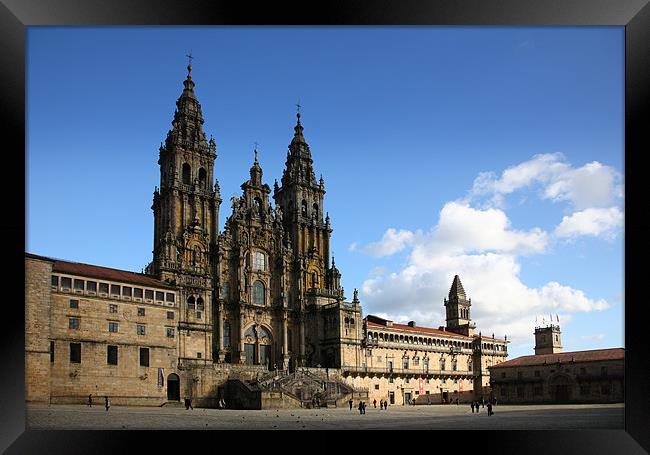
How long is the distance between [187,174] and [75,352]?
68.6 ft

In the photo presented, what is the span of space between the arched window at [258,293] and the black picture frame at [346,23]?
38.3 metres

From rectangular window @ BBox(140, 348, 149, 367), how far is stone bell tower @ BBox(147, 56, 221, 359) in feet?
15.3

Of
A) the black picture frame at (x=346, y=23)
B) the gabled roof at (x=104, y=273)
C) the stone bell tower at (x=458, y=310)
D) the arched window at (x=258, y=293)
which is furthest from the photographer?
the stone bell tower at (x=458, y=310)

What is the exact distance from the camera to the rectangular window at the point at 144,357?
44281 millimetres

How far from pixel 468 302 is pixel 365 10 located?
68571mm

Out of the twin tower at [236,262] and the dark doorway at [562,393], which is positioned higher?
the twin tower at [236,262]

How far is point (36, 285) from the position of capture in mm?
35469

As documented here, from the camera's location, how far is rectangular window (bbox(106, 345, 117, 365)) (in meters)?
42.2

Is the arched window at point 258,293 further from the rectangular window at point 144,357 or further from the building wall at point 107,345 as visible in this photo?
the rectangular window at point 144,357

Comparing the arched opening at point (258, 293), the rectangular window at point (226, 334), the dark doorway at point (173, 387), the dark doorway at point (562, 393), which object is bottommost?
the dark doorway at point (562, 393)

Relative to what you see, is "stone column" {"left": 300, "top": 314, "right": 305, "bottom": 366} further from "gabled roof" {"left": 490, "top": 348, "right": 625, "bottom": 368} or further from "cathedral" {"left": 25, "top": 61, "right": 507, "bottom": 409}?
"gabled roof" {"left": 490, "top": 348, "right": 625, "bottom": 368}

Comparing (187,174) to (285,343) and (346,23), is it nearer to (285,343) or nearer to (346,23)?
(285,343)

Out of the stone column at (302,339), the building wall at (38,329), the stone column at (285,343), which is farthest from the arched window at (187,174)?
the building wall at (38,329)

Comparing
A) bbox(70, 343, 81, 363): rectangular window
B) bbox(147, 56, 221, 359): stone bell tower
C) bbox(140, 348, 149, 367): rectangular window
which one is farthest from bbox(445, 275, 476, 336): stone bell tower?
bbox(70, 343, 81, 363): rectangular window
